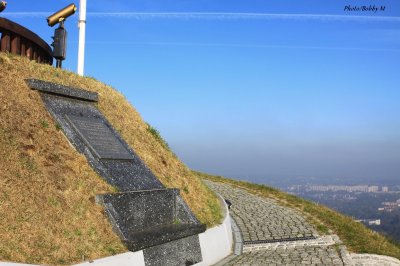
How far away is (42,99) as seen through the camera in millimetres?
12211

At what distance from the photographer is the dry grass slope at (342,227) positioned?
13.8 metres

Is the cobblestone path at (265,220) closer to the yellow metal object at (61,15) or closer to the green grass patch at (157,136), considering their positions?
the green grass patch at (157,136)

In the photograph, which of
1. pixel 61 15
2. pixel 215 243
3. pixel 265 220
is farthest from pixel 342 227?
pixel 61 15

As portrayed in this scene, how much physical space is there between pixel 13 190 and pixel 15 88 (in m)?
3.97

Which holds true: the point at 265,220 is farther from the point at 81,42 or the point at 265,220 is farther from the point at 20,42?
the point at 20,42

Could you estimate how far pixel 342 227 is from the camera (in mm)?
16438

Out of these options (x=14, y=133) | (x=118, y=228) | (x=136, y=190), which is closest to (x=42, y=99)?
(x=14, y=133)

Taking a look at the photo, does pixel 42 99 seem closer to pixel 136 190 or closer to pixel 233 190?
pixel 136 190

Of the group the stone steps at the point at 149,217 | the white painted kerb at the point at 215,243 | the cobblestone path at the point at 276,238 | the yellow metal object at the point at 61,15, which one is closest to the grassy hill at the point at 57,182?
the stone steps at the point at 149,217

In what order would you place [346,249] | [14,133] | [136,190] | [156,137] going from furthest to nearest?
[156,137] → [346,249] → [136,190] → [14,133]

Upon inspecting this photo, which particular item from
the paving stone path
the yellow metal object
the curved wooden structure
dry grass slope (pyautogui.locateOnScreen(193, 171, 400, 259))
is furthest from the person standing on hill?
dry grass slope (pyautogui.locateOnScreen(193, 171, 400, 259))

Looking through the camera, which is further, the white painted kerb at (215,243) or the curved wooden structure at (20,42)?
the curved wooden structure at (20,42)

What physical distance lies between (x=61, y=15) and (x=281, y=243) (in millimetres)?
10294

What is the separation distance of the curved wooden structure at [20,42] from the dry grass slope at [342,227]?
11153 mm
